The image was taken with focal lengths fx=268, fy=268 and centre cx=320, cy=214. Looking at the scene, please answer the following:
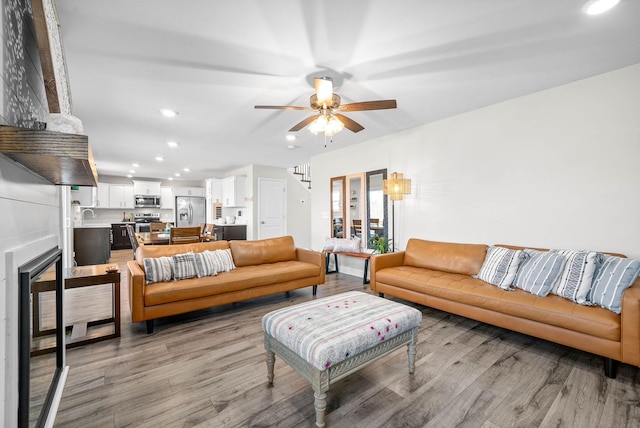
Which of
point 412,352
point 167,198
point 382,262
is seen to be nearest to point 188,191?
point 167,198

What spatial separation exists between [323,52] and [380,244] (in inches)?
118

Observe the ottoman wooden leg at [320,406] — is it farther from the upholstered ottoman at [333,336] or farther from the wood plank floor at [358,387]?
the wood plank floor at [358,387]

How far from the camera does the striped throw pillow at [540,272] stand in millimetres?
2385

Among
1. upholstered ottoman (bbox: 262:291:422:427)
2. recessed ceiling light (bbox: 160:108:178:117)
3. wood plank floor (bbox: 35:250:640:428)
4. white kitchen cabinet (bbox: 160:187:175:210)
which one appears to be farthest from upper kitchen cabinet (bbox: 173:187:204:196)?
upholstered ottoman (bbox: 262:291:422:427)

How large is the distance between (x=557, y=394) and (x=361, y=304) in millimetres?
1383

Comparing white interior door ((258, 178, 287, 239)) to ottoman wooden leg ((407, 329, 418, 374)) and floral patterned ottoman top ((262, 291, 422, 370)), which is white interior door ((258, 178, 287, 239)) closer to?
floral patterned ottoman top ((262, 291, 422, 370))

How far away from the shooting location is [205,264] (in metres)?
3.16

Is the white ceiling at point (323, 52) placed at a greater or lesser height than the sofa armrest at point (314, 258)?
greater

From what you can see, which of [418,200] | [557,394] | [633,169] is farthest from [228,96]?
[633,169]

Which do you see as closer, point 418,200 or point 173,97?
point 173,97

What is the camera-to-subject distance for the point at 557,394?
1.78 meters

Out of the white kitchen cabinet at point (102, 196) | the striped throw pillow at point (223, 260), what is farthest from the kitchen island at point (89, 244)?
the striped throw pillow at point (223, 260)

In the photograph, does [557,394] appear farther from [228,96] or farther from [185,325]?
[228,96]

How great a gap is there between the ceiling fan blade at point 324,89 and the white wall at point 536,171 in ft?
7.34
